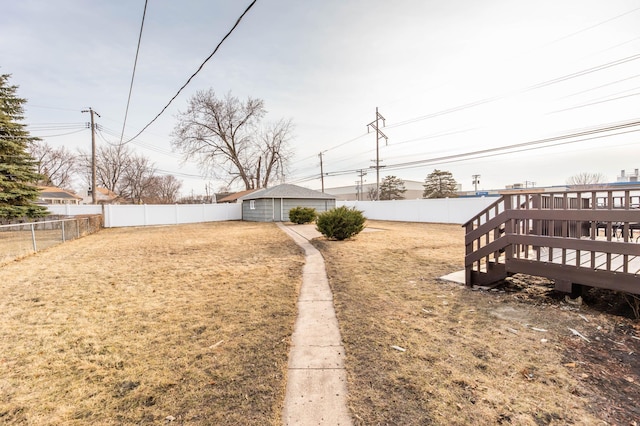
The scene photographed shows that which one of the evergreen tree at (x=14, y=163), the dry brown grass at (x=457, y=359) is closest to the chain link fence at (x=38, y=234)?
the evergreen tree at (x=14, y=163)

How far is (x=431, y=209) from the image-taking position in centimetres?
1950

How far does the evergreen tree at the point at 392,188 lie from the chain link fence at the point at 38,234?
39571mm

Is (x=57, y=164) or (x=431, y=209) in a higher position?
(x=57, y=164)

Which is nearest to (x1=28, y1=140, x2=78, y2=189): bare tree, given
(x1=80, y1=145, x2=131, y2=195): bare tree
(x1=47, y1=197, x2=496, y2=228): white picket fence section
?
(x1=80, y1=145, x2=131, y2=195): bare tree

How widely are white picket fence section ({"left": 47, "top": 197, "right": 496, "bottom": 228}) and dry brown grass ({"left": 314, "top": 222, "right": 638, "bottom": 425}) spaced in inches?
586

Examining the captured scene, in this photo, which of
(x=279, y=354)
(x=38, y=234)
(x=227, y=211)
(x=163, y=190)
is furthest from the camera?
(x=163, y=190)

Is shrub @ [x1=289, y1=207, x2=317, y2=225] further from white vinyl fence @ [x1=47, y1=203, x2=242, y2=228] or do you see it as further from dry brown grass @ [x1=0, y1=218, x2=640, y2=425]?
dry brown grass @ [x1=0, y1=218, x2=640, y2=425]

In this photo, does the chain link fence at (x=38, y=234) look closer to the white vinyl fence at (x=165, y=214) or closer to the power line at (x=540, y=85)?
the white vinyl fence at (x=165, y=214)

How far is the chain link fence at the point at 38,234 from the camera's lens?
8195mm

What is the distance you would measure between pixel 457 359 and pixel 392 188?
4647 centimetres

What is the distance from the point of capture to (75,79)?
10.3 metres

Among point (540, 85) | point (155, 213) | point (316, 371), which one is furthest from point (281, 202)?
point (316, 371)

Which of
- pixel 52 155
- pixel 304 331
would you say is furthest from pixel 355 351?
pixel 52 155

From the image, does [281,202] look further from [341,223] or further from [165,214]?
[341,223]
